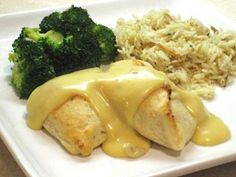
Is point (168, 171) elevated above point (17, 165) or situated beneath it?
elevated above

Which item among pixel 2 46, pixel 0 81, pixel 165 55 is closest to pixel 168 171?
pixel 165 55

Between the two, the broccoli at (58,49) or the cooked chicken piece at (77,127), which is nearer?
A: the cooked chicken piece at (77,127)

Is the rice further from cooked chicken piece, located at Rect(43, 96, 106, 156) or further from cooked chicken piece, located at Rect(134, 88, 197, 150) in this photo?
cooked chicken piece, located at Rect(43, 96, 106, 156)

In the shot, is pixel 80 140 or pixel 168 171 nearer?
pixel 168 171

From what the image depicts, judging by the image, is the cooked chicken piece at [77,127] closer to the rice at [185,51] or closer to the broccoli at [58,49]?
the broccoli at [58,49]

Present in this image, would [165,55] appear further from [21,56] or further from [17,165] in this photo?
[17,165]

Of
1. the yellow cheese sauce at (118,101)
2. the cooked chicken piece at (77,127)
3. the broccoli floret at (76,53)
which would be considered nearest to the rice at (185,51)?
the broccoli floret at (76,53)
